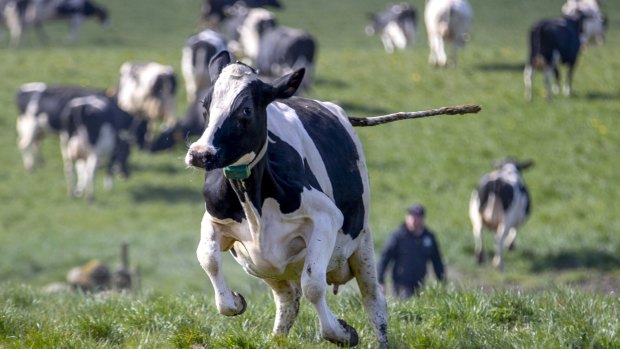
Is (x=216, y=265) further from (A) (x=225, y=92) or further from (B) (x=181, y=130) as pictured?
(B) (x=181, y=130)

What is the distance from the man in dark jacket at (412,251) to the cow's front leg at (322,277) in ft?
25.8

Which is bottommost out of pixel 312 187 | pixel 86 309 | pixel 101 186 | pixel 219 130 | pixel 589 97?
pixel 101 186

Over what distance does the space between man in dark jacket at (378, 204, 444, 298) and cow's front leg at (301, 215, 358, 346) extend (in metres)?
7.88

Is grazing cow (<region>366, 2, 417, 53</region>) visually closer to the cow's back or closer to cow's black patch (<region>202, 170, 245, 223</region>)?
the cow's back

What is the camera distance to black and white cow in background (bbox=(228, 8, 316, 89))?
2942 centimetres

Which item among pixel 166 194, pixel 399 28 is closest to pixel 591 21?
pixel 399 28

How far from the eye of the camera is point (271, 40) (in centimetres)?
3042

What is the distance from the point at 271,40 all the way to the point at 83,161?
6460mm

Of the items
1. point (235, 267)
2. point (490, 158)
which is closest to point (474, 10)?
point (490, 158)

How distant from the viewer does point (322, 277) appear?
6684mm

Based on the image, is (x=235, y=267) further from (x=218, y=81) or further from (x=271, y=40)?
(x=218, y=81)

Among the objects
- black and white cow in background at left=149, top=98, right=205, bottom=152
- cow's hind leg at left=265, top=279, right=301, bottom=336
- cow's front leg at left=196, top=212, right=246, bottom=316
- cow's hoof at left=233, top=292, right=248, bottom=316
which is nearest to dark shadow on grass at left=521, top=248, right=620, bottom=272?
black and white cow in background at left=149, top=98, right=205, bottom=152

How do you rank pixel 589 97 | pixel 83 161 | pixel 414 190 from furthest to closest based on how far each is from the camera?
pixel 589 97 < pixel 83 161 < pixel 414 190

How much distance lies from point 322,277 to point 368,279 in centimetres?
125
